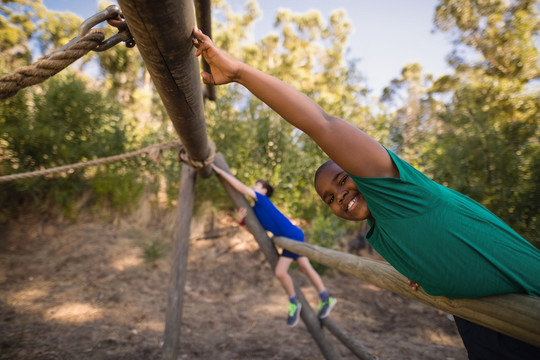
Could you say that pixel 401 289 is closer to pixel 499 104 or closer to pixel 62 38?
pixel 499 104

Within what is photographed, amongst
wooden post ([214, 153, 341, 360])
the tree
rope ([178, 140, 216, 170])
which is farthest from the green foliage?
the tree

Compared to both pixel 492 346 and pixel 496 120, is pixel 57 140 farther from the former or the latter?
pixel 496 120

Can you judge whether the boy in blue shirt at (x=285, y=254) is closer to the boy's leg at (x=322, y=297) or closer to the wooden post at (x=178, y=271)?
the boy's leg at (x=322, y=297)

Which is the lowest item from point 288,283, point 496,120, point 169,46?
point 288,283

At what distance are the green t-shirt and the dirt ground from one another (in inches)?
111

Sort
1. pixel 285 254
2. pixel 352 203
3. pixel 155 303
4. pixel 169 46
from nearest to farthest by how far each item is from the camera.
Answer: pixel 169 46 → pixel 352 203 → pixel 285 254 → pixel 155 303

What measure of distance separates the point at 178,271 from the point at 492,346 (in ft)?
7.40

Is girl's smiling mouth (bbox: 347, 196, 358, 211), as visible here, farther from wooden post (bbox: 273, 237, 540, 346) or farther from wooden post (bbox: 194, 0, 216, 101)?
wooden post (bbox: 194, 0, 216, 101)

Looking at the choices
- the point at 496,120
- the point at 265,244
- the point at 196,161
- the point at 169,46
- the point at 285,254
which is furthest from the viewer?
the point at 496,120

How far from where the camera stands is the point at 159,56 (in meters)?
0.83

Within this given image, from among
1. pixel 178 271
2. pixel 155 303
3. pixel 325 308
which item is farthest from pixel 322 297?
pixel 155 303

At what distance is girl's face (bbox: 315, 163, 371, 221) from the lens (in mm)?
935

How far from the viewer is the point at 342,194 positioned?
0.96 metres

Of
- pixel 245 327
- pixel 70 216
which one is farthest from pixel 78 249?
pixel 245 327
